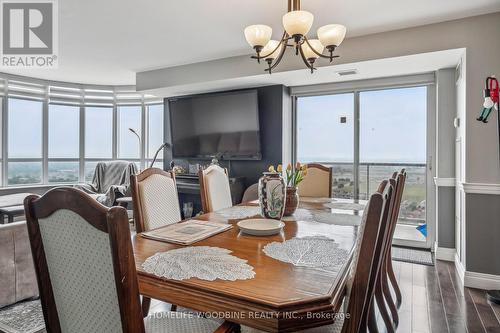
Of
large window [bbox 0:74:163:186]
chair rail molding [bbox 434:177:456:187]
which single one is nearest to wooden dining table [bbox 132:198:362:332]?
chair rail molding [bbox 434:177:456:187]

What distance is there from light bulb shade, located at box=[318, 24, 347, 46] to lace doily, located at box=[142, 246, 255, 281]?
5.36 ft

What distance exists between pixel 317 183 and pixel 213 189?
4.09 ft

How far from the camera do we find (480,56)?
9.00 ft

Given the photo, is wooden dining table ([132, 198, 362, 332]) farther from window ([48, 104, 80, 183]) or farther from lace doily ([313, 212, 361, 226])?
window ([48, 104, 80, 183])

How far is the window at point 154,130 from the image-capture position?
6082 millimetres

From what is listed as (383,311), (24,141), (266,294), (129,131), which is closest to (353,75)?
(383,311)

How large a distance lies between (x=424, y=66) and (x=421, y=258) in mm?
2210

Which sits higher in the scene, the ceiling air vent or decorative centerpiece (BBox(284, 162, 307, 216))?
the ceiling air vent

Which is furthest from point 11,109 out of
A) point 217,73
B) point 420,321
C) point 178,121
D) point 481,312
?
point 481,312

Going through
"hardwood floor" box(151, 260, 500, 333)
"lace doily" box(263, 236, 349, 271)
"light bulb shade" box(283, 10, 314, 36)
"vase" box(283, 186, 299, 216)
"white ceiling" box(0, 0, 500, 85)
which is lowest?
"hardwood floor" box(151, 260, 500, 333)

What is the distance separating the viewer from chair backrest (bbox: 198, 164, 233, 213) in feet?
7.81

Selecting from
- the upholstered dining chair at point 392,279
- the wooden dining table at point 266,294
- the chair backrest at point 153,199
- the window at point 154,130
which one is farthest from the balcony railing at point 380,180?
the window at point 154,130

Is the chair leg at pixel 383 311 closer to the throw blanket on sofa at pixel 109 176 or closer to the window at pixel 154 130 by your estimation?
the throw blanket on sofa at pixel 109 176

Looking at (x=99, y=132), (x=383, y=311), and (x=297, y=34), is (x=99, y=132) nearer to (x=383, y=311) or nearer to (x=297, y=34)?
(x=297, y=34)
